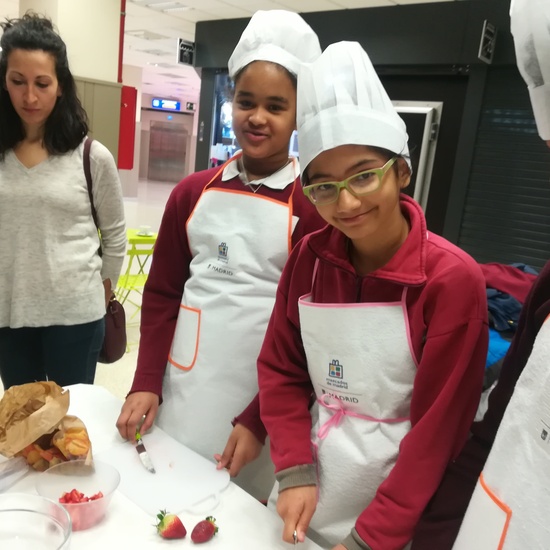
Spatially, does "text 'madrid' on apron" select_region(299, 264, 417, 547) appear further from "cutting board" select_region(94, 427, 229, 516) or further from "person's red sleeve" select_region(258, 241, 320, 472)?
"cutting board" select_region(94, 427, 229, 516)

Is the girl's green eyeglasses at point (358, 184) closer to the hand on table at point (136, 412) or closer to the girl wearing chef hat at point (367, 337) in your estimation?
the girl wearing chef hat at point (367, 337)

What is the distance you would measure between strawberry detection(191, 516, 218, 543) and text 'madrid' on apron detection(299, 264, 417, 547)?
198mm

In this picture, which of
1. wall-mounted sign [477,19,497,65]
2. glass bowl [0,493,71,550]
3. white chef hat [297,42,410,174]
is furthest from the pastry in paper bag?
wall-mounted sign [477,19,497,65]

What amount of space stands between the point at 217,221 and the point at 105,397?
1.65 ft

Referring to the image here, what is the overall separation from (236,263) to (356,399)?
16.1 inches

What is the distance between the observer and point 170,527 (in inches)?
32.0

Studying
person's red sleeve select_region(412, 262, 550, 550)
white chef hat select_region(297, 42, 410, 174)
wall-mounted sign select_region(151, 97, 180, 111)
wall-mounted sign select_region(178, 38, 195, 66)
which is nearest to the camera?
person's red sleeve select_region(412, 262, 550, 550)

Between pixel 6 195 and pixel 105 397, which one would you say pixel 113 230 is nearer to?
pixel 6 195

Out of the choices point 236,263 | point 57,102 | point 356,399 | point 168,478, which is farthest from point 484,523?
point 57,102

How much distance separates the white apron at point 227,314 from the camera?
1.13 metres

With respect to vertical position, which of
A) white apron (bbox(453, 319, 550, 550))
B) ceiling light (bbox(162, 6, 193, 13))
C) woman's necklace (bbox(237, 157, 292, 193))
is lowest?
white apron (bbox(453, 319, 550, 550))

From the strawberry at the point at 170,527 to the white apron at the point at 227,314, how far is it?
32cm

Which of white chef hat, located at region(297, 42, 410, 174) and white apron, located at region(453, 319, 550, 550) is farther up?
white chef hat, located at region(297, 42, 410, 174)

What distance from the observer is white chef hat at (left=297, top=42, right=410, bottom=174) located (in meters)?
0.85
